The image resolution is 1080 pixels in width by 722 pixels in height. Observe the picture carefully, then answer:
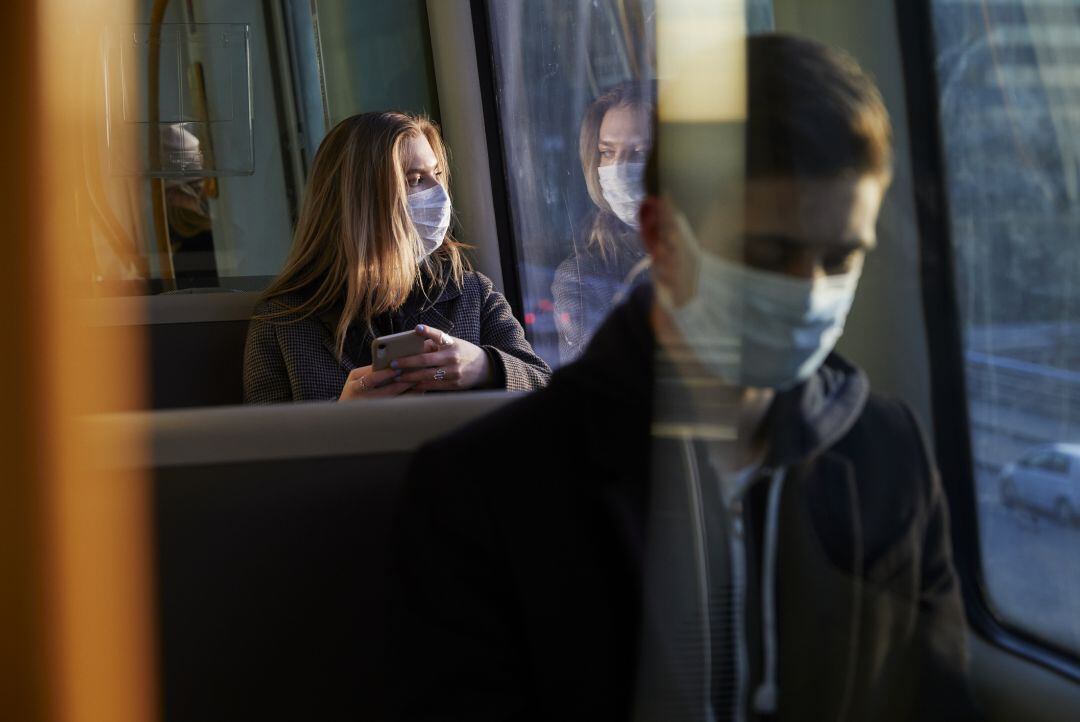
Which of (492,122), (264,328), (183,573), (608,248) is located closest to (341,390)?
(264,328)

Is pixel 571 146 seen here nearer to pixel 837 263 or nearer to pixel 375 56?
pixel 375 56

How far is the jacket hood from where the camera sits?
90 centimetres

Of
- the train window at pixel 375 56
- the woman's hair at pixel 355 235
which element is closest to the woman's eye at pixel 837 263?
the woman's hair at pixel 355 235

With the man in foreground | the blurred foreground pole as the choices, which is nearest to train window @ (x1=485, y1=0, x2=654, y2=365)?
the man in foreground

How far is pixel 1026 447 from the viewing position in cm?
98

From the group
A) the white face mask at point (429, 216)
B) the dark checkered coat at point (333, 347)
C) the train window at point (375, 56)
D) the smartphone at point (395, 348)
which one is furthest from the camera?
the train window at point (375, 56)

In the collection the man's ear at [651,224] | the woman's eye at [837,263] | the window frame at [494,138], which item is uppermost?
the window frame at [494,138]

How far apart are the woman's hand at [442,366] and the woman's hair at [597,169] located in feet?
1.00

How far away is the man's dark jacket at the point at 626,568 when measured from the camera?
2.97 ft

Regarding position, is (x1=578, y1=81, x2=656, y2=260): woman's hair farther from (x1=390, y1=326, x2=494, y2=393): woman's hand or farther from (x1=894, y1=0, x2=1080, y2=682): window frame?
(x1=894, y1=0, x2=1080, y2=682): window frame

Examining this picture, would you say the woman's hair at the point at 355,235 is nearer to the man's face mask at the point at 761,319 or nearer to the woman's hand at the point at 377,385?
the woman's hand at the point at 377,385

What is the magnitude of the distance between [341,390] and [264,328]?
205 millimetres

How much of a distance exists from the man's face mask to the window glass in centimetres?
61

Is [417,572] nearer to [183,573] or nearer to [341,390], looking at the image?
[183,573]
